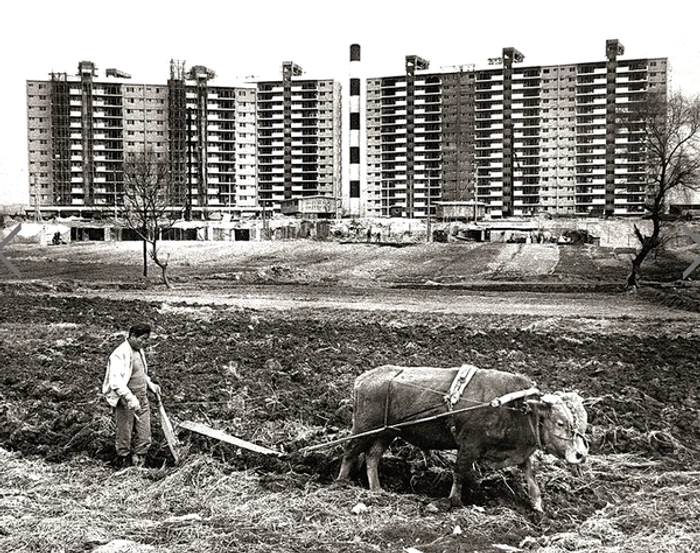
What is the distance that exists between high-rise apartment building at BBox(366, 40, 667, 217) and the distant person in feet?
335

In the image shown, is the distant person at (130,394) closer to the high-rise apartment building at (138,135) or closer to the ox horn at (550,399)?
the ox horn at (550,399)

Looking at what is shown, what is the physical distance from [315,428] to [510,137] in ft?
361

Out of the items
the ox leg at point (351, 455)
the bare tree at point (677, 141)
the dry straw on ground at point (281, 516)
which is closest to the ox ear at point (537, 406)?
the dry straw on ground at point (281, 516)

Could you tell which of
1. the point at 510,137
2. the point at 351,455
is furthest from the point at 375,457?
the point at 510,137

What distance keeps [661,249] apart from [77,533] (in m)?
49.4

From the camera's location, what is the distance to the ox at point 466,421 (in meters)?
7.47

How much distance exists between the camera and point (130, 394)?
28.8 ft

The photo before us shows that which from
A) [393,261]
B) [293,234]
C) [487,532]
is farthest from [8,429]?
[293,234]

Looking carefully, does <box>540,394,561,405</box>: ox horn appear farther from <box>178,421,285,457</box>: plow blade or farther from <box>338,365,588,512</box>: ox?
<box>178,421,285,457</box>: plow blade

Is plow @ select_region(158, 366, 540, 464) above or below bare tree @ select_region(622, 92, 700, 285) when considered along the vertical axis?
below

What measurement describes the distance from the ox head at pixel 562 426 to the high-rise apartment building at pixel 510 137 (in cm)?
10245

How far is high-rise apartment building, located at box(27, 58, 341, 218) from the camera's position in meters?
111

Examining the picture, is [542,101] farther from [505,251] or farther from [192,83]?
[505,251]

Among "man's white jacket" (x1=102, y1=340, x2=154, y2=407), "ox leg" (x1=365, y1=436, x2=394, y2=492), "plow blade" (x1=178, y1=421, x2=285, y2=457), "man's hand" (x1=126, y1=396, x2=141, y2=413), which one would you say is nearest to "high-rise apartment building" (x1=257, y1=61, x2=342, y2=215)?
"plow blade" (x1=178, y1=421, x2=285, y2=457)
